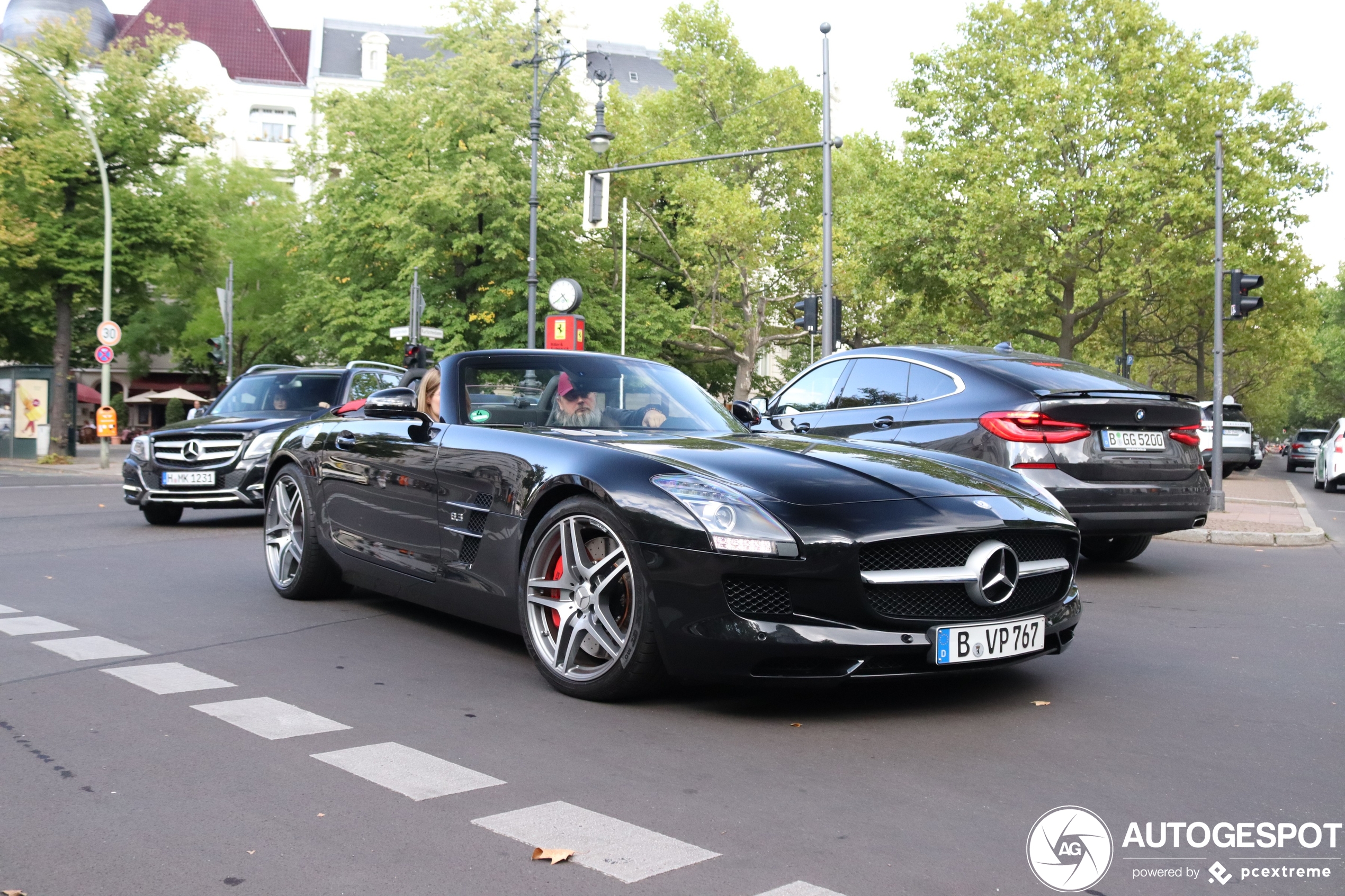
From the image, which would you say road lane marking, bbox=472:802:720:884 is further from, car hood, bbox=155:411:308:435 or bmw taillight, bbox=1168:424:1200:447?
car hood, bbox=155:411:308:435

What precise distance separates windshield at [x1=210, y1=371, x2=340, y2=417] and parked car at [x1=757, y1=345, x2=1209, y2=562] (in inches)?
253

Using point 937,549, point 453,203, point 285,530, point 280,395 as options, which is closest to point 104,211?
point 453,203

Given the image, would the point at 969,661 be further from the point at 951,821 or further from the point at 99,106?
the point at 99,106

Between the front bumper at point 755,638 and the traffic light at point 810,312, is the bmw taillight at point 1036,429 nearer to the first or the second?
the front bumper at point 755,638

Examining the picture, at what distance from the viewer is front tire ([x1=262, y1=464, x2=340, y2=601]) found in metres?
7.20

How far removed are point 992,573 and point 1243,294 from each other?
50.5 ft

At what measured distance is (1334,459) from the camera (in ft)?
87.9

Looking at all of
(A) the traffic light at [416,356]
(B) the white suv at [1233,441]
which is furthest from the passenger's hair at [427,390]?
(B) the white suv at [1233,441]

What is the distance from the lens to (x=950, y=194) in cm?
3703

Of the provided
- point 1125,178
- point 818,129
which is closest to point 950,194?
point 1125,178

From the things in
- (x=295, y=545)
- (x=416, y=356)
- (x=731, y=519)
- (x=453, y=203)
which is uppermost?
(x=453, y=203)

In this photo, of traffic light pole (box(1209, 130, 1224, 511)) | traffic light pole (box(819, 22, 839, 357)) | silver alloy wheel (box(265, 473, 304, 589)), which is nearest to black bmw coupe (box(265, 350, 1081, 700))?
silver alloy wheel (box(265, 473, 304, 589))

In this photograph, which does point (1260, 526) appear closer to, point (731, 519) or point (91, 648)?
point (731, 519)

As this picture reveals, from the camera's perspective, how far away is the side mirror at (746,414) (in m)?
6.70
